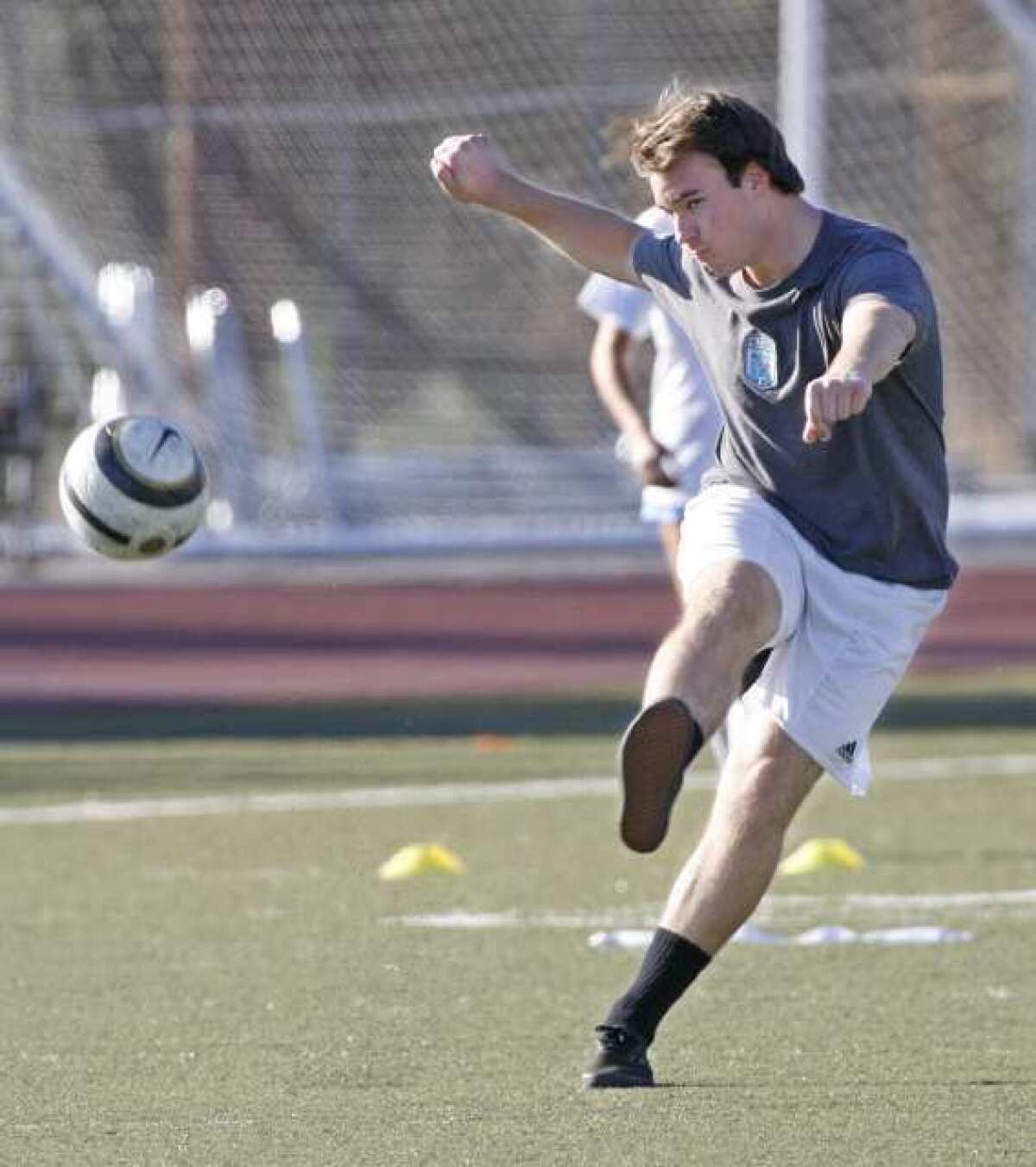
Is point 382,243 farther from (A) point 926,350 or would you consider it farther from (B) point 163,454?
(A) point 926,350

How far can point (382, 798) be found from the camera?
11758mm

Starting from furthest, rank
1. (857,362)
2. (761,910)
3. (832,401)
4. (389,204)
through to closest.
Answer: (389,204), (761,910), (857,362), (832,401)

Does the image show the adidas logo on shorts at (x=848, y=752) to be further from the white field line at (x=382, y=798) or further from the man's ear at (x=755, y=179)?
the white field line at (x=382, y=798)

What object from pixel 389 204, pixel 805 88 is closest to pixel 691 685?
pixel 805 88

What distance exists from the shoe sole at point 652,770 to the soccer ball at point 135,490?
1.97 metres

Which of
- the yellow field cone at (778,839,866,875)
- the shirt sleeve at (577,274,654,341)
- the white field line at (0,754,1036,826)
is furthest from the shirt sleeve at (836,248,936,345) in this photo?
the white field line at (0,754,1036,826)

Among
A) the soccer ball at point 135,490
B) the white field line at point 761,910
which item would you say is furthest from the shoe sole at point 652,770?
the white field line at point 761,910

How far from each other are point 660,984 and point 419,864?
333 cm

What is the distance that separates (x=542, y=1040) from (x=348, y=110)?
1332cm

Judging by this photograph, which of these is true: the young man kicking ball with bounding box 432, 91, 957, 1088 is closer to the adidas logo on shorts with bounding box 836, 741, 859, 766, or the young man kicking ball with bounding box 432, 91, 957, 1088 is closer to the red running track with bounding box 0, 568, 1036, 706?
the adidas logo on shorts with bounding box 836, 741, 859, 766

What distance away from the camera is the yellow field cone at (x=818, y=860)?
956 cm

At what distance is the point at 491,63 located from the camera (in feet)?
64.1

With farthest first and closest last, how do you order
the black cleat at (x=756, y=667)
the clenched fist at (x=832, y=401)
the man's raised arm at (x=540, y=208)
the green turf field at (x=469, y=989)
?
the man's raised arm at (x=540, y=208) → the black cleat at (x=756, y=667) → the green turf field at (x=469, y=989) → the clenched fist at (x=832, y=401)

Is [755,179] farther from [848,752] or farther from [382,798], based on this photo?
[382,798]
